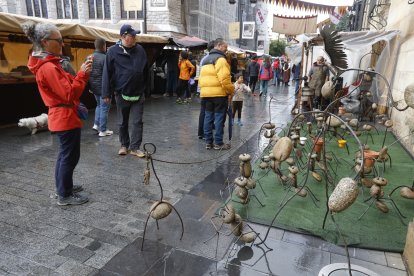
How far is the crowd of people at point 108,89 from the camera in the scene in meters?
2.97

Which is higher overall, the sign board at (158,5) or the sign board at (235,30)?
the sign board at (158,5)

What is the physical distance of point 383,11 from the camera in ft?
35.9

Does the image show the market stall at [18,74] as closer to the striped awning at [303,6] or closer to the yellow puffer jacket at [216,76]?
the yellow puffer jacket at [216,76]

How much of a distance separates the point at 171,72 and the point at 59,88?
999 centimetres

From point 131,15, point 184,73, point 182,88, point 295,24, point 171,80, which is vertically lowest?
point 182,88

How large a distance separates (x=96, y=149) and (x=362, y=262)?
443cm

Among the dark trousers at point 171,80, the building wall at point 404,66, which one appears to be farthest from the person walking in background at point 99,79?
the dark trousers at point 171,80

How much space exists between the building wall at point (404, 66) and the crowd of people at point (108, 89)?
178 centimetres

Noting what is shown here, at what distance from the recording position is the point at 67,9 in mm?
21547

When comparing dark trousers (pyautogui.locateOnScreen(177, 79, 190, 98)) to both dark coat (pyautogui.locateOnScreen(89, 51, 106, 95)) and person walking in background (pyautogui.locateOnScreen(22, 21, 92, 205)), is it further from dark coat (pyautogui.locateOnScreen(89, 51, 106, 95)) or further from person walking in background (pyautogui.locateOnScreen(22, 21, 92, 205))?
person walking in background (pyautogui.locateOnScreen(22, 21, 92, 205))

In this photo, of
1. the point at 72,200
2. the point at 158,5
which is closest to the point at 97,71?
the point at 72,200

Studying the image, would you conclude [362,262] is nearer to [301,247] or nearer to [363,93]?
[301,247]

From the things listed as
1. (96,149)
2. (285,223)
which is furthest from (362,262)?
(96,149)

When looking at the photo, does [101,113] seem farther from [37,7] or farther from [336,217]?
[37,7]
